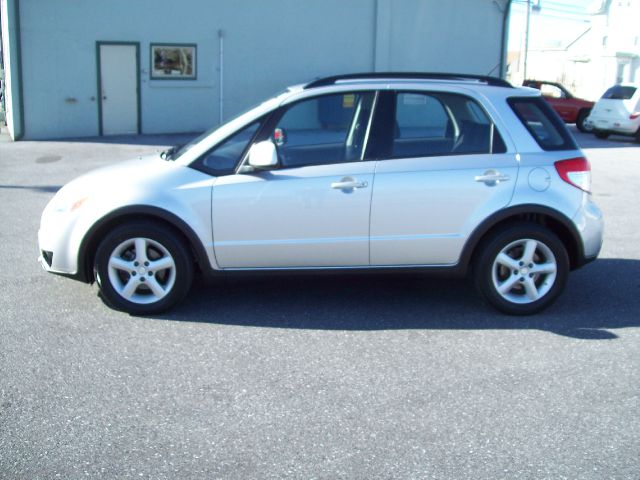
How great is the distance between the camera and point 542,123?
6449mm

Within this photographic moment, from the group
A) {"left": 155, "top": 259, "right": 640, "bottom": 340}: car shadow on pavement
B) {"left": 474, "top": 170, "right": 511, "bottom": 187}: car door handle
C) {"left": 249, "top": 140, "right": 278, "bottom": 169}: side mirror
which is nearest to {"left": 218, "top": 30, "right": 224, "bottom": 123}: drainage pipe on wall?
{"left": 155, "top": 259, "right": 640, "bottom": 340}: car shadow on pavement

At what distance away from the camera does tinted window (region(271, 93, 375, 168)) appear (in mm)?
6184

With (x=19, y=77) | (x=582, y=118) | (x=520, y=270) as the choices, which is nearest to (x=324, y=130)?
(x=520, y=270)

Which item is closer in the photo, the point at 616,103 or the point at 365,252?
the point at 365,252

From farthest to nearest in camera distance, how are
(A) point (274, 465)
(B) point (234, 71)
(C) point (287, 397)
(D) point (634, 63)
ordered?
1. (D) point (634, 63)
2. (B) point (234, 71)
3. (C) point (287, 397)
4. (A) point (274, 465)

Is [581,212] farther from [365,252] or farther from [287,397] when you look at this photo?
[287,397]

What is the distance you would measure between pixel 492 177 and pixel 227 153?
1978 millimetres

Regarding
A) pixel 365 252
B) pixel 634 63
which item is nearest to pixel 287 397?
pixel 365 252

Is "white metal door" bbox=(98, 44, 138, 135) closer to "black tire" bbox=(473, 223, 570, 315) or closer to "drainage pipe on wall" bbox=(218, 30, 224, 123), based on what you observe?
"drainage pipe on wall" bbox=(218, 30, 224, 123)

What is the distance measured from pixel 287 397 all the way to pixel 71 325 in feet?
6.65

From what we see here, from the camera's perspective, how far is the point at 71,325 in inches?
236

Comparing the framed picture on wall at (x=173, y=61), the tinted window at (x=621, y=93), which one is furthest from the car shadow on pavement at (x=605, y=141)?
the framed picture on wall at (x=173, y=61)

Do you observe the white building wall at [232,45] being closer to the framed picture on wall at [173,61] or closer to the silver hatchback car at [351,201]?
the framed picture on wall at [173,61]

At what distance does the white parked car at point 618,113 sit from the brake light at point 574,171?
18217 millimetres
